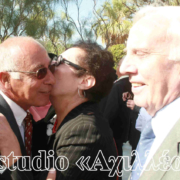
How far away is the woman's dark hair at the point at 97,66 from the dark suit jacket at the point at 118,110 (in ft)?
5.72

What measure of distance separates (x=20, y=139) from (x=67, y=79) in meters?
0.70

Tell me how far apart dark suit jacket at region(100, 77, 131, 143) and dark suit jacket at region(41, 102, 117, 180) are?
6.74ft

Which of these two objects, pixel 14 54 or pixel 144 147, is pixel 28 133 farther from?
pixel 144 147

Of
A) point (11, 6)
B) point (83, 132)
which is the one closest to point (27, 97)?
point (83, 132)

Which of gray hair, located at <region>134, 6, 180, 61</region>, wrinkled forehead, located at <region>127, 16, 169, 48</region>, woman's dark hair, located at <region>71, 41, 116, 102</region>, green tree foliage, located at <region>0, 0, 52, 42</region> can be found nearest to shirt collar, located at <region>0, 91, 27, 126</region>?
woman's dark hair, located at <region>71, 41, 116, 102</region>

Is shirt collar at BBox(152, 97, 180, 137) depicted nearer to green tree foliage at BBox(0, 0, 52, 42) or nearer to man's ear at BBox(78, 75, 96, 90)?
man's ear at BBox(78, 75, 96, 90)

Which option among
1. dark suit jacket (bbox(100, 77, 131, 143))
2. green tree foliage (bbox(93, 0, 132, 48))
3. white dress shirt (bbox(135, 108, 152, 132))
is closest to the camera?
white dress shirt (bbox(135, 108, 152, 132))

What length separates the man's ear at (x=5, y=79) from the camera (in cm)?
178

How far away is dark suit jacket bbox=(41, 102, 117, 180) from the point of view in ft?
5.17

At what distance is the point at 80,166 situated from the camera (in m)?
1.58

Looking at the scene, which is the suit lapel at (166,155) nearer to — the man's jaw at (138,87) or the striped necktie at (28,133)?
the man's jaw at (138,87)

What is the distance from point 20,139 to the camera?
1.61 meters

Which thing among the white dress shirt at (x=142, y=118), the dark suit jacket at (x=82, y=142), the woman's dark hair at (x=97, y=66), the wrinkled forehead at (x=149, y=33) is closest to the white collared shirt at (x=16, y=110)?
the dark suit jacket at (x=82, y=142)

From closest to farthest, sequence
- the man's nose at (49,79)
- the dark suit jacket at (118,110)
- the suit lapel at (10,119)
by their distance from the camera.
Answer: the suit lapel at (10,119) < the man's nose at (49,79) < the dark suit jacket at (118,110)
